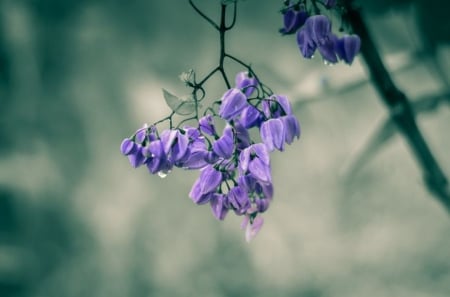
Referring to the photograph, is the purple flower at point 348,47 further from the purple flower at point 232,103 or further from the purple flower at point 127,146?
the purple flower at point 127,146

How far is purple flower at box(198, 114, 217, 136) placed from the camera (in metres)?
0.52

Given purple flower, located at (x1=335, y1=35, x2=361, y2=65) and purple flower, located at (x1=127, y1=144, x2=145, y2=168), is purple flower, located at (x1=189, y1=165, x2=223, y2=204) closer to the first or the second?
purple flower, located at (x1=127, y1=144, x2=145, y2=168)

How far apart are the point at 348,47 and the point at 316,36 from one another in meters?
0.04

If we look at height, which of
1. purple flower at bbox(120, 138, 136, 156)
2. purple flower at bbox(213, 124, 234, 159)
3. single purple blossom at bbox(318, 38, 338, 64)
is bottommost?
purple flower at bbox(213, 124, 234, 159)

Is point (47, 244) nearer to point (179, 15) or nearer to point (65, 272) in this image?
point (65, 272)

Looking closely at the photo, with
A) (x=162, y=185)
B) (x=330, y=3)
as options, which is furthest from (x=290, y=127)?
(x=162, y=185)

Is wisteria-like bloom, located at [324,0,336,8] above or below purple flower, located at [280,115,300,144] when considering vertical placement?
above

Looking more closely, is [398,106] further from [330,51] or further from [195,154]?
[195,154]

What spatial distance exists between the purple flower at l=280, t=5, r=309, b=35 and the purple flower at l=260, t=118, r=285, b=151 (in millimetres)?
116

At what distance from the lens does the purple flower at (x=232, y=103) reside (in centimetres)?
50

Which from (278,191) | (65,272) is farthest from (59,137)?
(278,191)

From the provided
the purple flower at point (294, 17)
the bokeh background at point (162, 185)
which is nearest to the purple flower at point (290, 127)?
the purple flower at point (294, 17)

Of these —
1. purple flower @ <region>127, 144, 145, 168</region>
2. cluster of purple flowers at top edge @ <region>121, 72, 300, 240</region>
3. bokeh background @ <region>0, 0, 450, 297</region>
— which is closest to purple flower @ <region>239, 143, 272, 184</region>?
cluster of purple flowers at top edge @ <region>121, 72, 300, 240</region>

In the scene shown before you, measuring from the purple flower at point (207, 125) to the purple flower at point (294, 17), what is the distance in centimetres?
14
